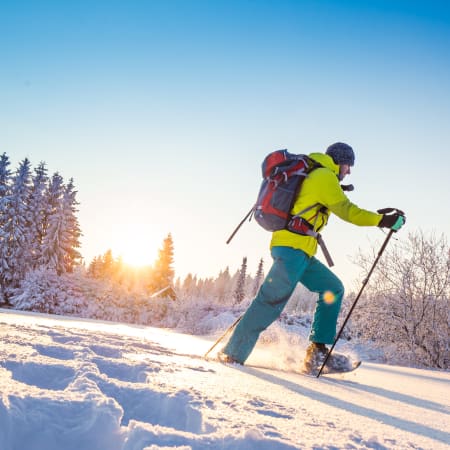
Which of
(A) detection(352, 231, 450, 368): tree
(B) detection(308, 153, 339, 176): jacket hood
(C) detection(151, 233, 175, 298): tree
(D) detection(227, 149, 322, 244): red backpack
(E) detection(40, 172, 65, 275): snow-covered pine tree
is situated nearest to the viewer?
(D) detection(227, 149, 322, 244): red backpack

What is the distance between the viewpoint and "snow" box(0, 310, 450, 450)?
80 cm

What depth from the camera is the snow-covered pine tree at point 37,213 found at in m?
26.2

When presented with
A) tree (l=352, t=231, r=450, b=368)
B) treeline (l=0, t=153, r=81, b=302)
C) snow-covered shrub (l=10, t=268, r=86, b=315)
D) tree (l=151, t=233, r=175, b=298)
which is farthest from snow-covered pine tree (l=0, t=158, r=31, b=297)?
tree (l=352, t=231, r=450, b=368)

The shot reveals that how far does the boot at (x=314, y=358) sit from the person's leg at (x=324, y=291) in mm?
197

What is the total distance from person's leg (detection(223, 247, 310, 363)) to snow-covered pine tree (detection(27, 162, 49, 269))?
26.1 m

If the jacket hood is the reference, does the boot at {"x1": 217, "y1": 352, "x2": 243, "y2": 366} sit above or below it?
below

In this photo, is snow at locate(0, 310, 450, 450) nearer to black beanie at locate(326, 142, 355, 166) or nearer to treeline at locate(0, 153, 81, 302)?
black beanie at locate(326, 142, 355, 166)

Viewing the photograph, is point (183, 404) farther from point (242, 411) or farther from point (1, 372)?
point (1, 372)

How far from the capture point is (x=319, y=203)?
3121 millimetres

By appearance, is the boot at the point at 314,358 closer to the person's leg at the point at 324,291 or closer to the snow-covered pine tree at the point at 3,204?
the person's leg at the point at 324,291

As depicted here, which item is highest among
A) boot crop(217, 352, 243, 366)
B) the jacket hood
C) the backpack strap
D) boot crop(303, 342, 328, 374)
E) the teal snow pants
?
the jacket hood

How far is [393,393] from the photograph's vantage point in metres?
2.52

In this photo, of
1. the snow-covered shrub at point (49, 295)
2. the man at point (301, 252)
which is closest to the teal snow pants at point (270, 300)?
the man at point (301, 252)

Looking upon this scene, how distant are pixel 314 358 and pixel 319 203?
1269 mm
